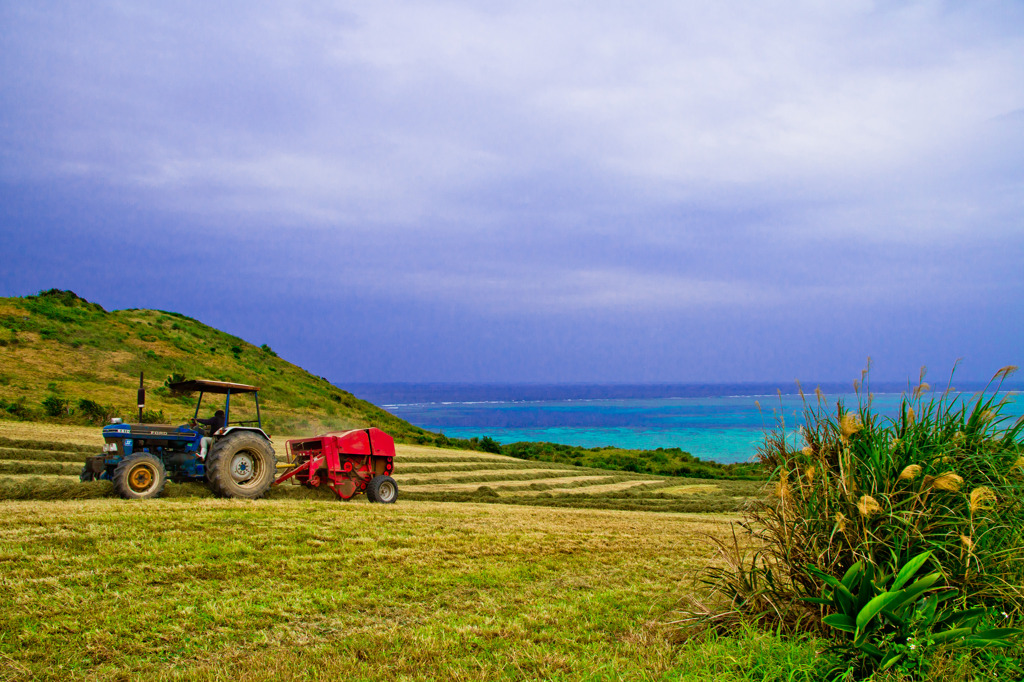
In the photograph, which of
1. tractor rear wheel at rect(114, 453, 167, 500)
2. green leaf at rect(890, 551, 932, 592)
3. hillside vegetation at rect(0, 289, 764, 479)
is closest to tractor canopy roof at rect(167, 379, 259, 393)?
tractor rear wheel at rect(114, 453, 167, 500)

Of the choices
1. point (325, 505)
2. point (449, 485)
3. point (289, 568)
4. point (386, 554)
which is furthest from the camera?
point (449, 485)

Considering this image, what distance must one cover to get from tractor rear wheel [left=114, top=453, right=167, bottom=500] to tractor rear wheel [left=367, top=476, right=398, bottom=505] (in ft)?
12.2

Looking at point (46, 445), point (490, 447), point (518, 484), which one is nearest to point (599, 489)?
point (518, 484)

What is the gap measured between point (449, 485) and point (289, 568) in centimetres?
1223

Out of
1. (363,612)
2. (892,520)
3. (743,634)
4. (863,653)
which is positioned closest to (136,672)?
(363,612)

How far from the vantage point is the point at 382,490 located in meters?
12.9

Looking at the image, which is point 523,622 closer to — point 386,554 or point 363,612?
point 363,612

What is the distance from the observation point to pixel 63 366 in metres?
28.8

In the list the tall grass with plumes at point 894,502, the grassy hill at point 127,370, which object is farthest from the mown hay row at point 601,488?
the grassy hill at point 127,370

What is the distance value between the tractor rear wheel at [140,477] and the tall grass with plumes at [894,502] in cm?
878

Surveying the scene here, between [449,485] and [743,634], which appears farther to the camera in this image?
[449,485]

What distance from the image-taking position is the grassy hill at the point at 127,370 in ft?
82.0

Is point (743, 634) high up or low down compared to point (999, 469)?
down

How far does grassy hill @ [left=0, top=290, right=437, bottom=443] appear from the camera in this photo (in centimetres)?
2500
